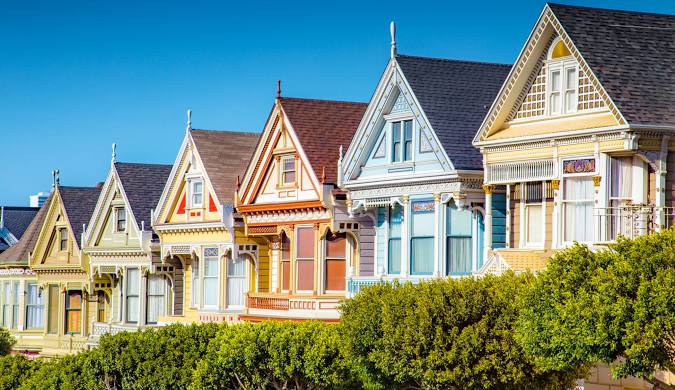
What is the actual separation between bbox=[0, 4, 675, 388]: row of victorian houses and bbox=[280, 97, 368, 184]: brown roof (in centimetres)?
6

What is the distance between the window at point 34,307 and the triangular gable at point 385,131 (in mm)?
27358

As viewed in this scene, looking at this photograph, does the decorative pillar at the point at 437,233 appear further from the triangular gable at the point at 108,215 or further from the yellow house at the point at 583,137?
the triangular gable at the point at 108,215

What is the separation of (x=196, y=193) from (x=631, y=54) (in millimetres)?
21432

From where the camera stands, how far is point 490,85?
136ft

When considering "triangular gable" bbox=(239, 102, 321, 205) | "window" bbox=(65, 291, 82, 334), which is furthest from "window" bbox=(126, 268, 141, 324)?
"triangular gable" bbox=(239, 102, 321, 205)

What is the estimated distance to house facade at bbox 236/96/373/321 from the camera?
143ft

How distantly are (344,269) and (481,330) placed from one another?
1362 centimetres

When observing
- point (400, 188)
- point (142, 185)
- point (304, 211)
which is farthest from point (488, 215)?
point (142, 185)

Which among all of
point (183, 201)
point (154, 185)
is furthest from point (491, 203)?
point (154, 185)

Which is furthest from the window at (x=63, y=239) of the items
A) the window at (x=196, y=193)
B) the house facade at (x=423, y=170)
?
the house facade at (x=423, y=170)

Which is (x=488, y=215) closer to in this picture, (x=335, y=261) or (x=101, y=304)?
(x=335, y=261)

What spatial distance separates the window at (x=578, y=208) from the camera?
34.5 meters

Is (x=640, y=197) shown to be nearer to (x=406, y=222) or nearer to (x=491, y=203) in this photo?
(x=491, y=203)

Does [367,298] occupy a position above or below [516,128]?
below
